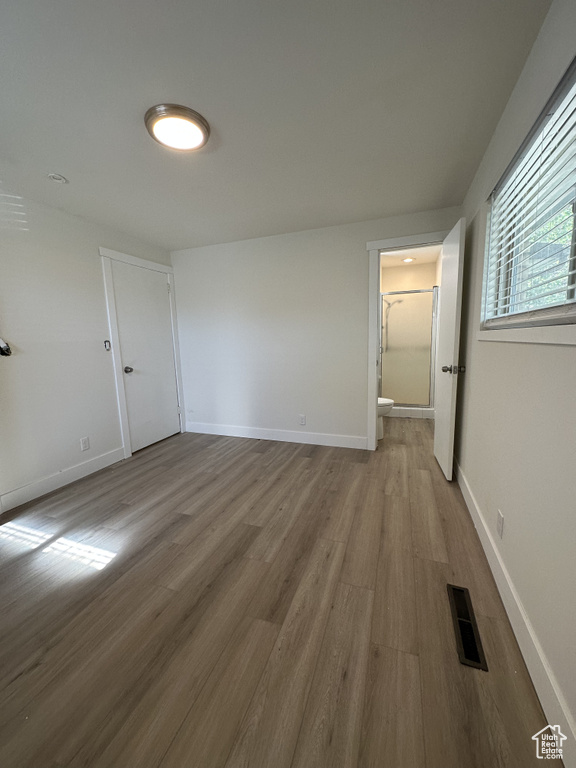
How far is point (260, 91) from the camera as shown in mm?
1341

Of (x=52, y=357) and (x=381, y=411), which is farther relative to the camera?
(x=381, y=411)

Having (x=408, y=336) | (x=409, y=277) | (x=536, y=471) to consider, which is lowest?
(x=536, y=471)

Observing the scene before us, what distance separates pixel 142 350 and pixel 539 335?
3.37 meters

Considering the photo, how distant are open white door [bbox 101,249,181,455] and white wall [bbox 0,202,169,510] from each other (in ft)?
0.37

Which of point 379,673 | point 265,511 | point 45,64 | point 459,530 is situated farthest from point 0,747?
point 45,64

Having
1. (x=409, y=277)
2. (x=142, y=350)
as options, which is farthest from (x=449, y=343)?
(x=142, y=350)

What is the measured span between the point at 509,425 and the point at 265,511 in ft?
5.05

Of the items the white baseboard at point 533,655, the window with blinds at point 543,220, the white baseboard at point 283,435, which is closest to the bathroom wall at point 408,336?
the white baseboard at point 283,435

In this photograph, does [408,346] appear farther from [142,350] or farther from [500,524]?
[142,350]

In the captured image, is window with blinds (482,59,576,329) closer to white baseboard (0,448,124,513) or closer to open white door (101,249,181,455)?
open white door (101,249,181,455)

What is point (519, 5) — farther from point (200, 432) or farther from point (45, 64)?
point (200, 432)

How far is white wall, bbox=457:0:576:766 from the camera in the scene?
839 millimetres

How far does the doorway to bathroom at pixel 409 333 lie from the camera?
4.29 metres

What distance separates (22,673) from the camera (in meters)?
1.06
